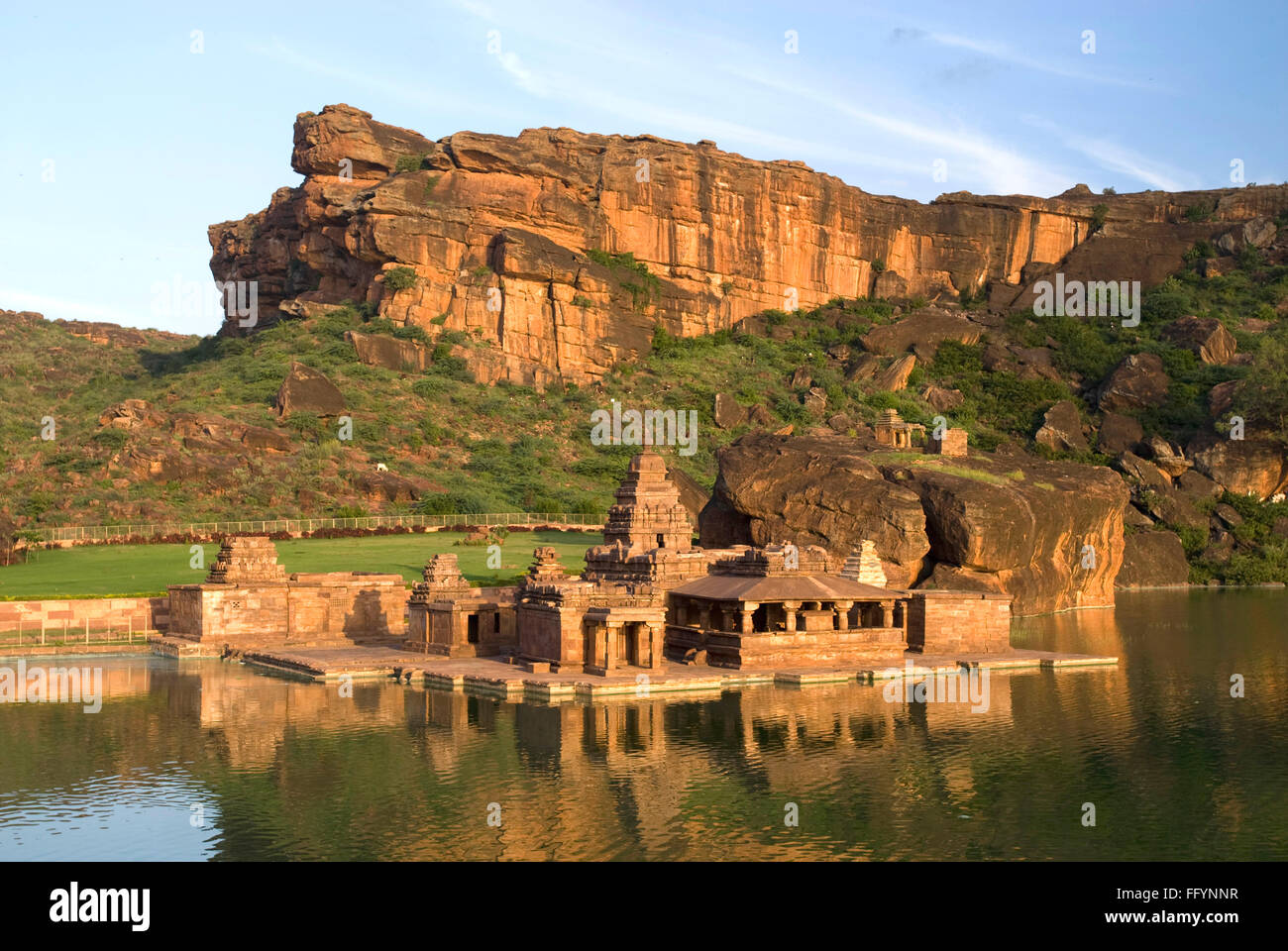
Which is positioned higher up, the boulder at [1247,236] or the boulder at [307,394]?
the boulder at [1247,236]

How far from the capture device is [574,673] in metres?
38.1

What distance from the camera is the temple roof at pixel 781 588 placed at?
133ft

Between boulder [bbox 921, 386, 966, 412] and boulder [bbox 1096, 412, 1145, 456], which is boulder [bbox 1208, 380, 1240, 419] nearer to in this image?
boulder [bbox 1096, 412, 1145, 456]

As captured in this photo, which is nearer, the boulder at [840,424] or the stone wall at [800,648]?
the stone wall at [800,648]

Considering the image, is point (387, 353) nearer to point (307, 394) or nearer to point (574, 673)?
point (307, 394)

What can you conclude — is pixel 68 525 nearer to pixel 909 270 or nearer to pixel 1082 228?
pixel 909 270

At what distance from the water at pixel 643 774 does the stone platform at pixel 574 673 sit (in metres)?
0.87

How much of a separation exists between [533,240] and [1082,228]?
54.8 meters

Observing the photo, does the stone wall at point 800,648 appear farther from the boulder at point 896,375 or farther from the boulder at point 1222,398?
the boulder at point 896,375

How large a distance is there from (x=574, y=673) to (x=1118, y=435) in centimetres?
6483

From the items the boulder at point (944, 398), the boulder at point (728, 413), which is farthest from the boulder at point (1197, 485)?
the boulder at point (728, 413)

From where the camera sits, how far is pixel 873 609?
46156mm

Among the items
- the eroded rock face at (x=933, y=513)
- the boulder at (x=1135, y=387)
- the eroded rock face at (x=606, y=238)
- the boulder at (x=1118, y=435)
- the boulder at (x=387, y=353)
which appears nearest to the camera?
the eroded rock face at (x=933, y=513)

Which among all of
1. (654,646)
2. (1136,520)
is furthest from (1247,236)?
(654,646)
